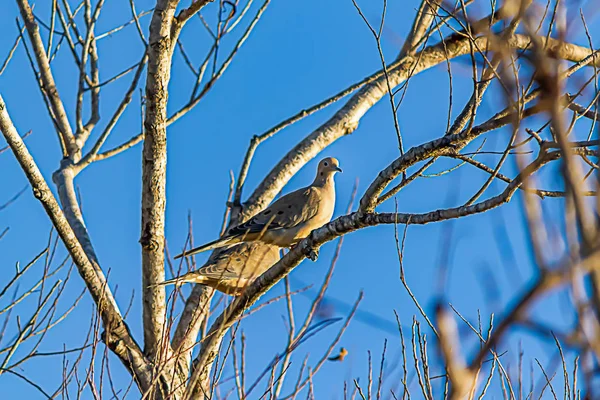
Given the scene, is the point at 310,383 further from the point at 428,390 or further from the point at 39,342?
the point at 39,342

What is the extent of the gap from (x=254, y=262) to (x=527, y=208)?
500 centimetres

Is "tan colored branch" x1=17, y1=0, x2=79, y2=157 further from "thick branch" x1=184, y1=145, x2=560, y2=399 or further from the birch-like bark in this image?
"thick branch" x1=184, y1=145, x2=560, y2=399

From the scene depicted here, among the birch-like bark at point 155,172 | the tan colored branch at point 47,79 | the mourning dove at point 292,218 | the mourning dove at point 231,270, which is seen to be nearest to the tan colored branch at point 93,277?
the birch-like bark at point 155,172

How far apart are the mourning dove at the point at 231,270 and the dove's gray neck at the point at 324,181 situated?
4.12 ft

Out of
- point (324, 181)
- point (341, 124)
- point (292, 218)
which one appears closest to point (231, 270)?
point (292, 218)

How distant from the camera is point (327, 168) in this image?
7.38 meters

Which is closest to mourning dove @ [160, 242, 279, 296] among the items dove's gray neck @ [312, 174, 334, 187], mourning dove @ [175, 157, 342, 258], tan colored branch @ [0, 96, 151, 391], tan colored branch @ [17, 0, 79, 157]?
mourning dove @ [175, 157, 342, 258]

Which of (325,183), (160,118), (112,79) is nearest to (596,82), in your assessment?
(160,118)

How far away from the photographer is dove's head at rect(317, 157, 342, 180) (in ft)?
24.0

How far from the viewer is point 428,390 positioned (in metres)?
3.05

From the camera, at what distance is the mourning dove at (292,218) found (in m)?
5.70

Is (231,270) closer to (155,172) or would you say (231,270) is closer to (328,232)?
(155,172)

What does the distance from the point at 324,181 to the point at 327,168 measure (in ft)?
0.61

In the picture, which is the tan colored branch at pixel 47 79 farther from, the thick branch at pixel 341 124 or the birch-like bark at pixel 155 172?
the thick branch at pixel 341 124
